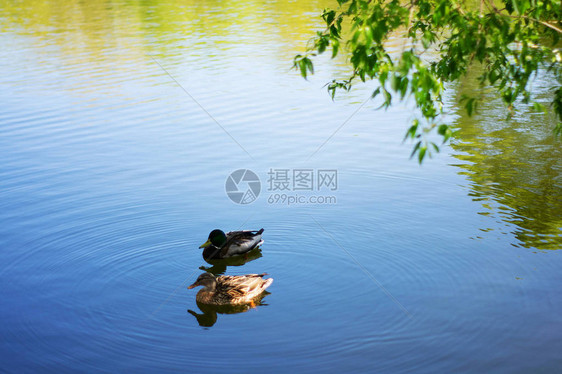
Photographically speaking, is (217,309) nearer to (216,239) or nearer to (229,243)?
(216,239)

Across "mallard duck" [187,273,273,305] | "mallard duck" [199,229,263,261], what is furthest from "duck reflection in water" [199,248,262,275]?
"mallard duck" [187,273,273,305]

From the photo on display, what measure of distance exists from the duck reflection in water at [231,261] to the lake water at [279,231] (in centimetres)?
16

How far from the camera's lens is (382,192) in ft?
38.3

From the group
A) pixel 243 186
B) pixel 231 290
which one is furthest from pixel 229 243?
pixel 243 186

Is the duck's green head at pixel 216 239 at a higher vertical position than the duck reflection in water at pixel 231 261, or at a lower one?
higher

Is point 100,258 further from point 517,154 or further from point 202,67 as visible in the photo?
point 202,67

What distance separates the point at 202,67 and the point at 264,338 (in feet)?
57.5

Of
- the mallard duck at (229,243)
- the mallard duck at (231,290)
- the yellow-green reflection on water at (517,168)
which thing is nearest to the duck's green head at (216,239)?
the mallard duck at (229,243)

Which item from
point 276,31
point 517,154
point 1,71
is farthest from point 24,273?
point 276,31

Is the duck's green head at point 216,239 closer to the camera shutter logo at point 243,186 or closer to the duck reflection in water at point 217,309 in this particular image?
the duck reflection in water at point 217,309

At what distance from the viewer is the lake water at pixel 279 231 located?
7.14 m

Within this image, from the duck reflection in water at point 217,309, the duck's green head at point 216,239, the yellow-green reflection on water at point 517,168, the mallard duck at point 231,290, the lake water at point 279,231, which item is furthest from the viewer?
the yellow-green reflection on water at point 517,168

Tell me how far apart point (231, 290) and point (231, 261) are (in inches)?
63.3

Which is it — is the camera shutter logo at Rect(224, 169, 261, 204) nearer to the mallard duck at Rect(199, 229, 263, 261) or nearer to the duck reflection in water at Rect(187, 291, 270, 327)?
the mallard duck at Rect(199, 229, 263, 261)
